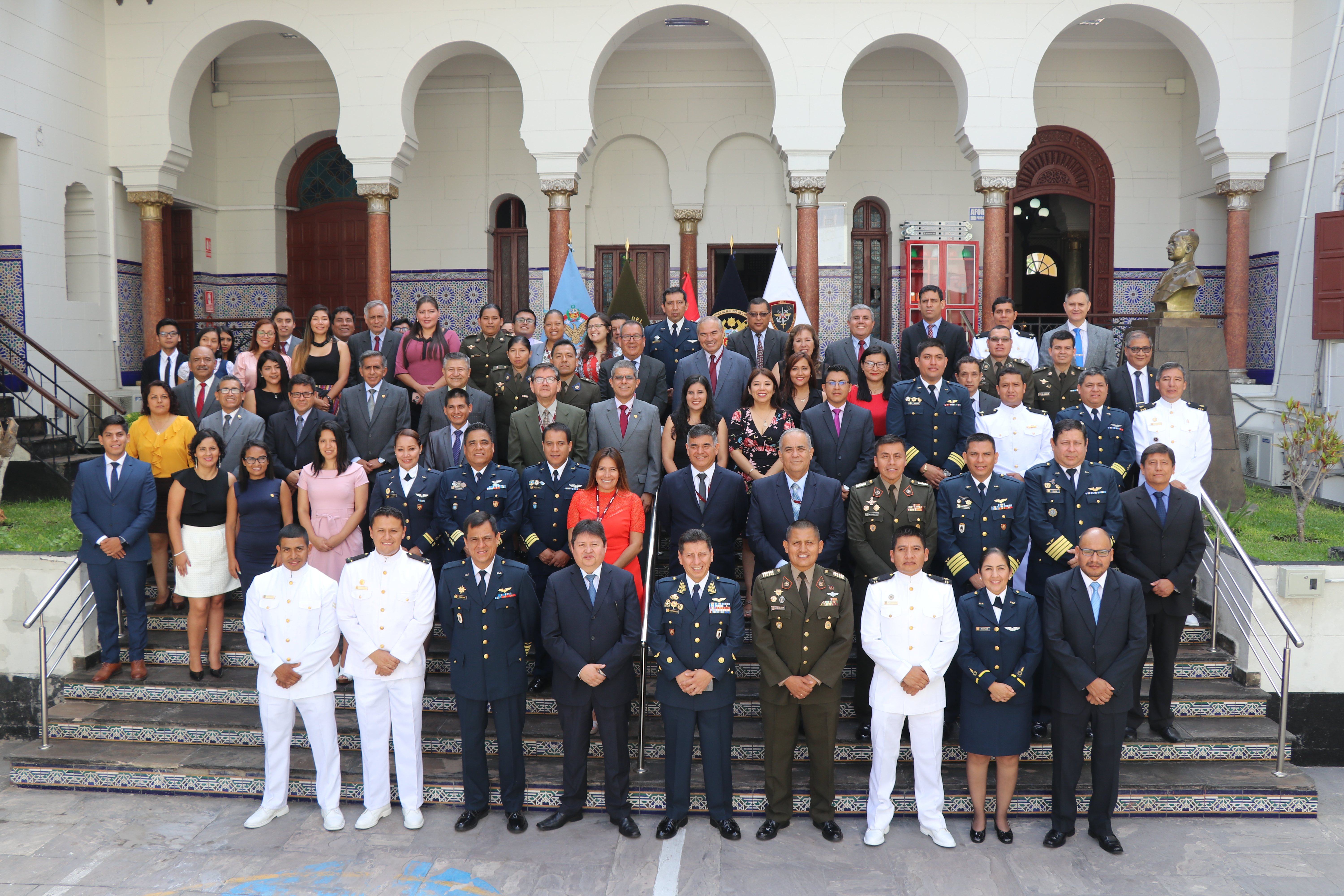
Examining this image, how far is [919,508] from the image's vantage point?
17.7 ft

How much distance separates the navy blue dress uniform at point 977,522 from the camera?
17.8 feet

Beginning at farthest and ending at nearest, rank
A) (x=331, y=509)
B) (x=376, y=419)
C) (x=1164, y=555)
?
(x=376, y=419)
(x=331, y=509)
(x=1164, y=555)

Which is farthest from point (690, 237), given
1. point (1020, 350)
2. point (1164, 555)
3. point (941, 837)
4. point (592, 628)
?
point (941, 837)

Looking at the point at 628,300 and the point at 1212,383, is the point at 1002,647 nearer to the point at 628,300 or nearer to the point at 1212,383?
the point at 1212,383

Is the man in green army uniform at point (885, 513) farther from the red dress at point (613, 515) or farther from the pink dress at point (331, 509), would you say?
the pink dress at point (331, 509)

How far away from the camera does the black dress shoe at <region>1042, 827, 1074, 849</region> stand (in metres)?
4.86

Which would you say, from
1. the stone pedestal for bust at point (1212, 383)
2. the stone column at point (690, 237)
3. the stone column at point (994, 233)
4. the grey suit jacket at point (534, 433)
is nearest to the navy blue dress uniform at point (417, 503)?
the grey suit jacket at point (534, 433)

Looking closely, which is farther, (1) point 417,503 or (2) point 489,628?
(1) point 417,503

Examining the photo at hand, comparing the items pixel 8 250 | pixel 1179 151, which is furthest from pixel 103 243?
pixel 1179 151

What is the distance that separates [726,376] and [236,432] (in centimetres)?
341

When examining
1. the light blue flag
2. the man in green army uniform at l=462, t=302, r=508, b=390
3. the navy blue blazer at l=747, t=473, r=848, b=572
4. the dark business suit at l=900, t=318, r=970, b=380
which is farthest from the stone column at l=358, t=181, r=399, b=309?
the navy blue blazer at l=747, t=473, r=848, b=572

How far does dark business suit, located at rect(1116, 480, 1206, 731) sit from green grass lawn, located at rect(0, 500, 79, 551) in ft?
22.9

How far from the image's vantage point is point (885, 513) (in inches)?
215

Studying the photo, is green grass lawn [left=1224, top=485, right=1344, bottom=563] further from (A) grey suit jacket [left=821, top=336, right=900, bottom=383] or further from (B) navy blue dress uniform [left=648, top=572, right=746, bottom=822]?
(B) navy blue dress uniform [left=648, top=572, right=746, bottom=822]
